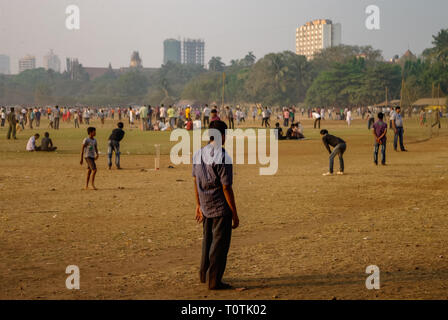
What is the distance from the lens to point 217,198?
648 cm

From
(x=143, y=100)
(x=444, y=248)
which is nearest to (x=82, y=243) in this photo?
(x=444, y=248)

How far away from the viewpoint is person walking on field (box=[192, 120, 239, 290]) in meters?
6.40

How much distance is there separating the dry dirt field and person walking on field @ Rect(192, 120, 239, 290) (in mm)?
288

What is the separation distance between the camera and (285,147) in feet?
88.0

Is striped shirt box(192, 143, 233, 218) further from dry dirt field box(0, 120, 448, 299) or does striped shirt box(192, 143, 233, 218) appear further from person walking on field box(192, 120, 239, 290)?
dry dirt field box(0, 120, 448, 299)

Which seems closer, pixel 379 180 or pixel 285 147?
pixel 379 180

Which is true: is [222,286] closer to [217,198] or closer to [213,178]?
[217,198]

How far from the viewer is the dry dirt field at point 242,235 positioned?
6555mm

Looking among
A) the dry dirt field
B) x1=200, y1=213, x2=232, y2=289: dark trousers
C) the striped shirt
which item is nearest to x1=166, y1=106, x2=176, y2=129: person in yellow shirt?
the dry dirt field

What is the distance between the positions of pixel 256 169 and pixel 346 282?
1205 cm

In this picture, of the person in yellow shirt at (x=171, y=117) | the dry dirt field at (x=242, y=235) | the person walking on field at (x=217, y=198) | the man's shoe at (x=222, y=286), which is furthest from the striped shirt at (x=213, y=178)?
the person in yellow shirt at (x=171, y=117)

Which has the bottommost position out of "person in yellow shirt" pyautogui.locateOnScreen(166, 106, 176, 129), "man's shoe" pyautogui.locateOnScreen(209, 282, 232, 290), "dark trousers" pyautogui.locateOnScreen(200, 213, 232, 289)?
"man's shoe" pyautogui.locateOnScreen(209, 282, 232, 290)
